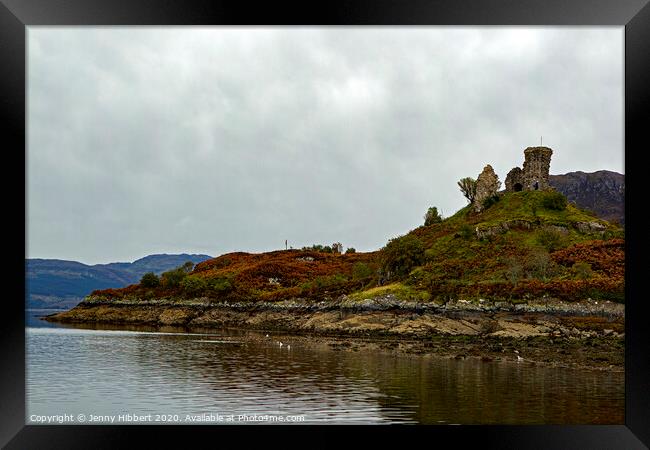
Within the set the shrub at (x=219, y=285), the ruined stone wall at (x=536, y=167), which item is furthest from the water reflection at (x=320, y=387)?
the ruined stone wall at (x=536, y=167)

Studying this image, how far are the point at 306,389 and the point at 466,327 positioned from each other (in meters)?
20.3

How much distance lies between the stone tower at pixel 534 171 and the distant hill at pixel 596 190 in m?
72.7

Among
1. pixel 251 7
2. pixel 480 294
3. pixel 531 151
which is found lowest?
pixel 480 294

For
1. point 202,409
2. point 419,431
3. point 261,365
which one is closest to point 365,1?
point 419,431

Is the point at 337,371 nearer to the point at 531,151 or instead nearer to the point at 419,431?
the point at 419,431

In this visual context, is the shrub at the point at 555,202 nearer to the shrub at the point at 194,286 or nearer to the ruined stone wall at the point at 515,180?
the ruined stone wall at the point at 515,180

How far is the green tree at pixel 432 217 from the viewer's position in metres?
69.8

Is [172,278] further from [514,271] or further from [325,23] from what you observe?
[325,23]

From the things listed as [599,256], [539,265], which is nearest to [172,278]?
[539,265]

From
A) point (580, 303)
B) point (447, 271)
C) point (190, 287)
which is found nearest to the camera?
point (580, 303)

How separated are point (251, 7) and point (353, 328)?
3423cm

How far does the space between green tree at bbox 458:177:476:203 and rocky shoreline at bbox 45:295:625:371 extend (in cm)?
2734

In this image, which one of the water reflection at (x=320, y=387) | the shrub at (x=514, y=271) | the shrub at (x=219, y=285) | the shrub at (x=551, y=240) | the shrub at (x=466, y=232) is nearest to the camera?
the water reflection at (x=320, y=387)

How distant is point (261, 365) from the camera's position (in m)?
21.9
